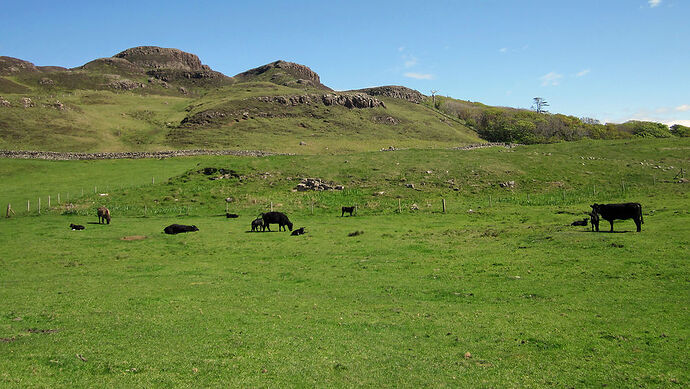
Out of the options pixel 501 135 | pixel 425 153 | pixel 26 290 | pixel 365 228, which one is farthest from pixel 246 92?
pixel 26 290

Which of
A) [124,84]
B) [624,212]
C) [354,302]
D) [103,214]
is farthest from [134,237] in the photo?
[124,84]

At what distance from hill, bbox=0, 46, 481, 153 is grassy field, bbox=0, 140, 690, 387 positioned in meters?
67.9

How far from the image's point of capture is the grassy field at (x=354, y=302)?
9.04 meters

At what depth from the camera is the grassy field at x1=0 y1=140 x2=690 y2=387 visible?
9.04m

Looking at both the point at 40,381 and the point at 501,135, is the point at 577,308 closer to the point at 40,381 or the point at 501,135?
the point at 40,381

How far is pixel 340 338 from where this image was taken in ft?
36.0

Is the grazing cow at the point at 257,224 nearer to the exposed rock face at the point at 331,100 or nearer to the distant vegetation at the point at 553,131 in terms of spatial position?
the distant vegetation at the point at 553,131

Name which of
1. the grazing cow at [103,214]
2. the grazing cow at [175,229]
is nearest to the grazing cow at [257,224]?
the grazing cow at [175,229]

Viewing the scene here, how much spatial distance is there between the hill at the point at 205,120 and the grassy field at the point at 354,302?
67881 mm

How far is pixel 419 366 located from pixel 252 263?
45.1 ft

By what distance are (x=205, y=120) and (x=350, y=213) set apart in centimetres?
9315

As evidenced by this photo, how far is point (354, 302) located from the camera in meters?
14.5

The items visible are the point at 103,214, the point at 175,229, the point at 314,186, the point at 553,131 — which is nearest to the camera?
the point at 175,229

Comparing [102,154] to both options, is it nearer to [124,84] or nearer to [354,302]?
[354,302]
